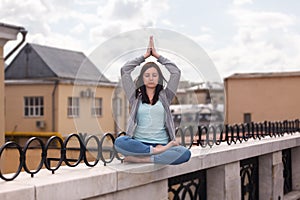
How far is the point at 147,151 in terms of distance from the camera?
180 inches

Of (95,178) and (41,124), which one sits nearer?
(95,178)

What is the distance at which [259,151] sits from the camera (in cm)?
725

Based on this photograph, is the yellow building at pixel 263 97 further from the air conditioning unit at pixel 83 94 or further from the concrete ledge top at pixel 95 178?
the air conditioning unit at pixel 83 94

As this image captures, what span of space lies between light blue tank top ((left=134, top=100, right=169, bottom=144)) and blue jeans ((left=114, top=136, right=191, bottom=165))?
0.22ft

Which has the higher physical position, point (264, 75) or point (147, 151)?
point (264, 75)

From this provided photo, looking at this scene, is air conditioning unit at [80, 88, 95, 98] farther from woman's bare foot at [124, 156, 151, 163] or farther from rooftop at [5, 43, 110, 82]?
rooftop at [5, 43, 110, 82]

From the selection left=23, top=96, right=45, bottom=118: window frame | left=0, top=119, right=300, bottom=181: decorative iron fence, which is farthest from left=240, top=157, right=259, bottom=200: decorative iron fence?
left=23, top=96, right=45, bottom=118: window frame

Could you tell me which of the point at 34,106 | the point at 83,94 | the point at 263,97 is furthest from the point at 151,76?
the point at 34,106

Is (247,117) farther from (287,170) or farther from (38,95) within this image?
(287,170)

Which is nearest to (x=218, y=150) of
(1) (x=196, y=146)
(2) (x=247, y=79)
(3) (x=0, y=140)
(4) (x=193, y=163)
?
(1) (x=196, y=146)

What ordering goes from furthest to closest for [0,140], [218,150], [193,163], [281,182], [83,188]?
[0,140]
[281,182]
[218,150]
[193,163]
[83,188]

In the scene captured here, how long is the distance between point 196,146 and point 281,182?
7.52ft

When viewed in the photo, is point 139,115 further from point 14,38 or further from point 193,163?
point 14,38

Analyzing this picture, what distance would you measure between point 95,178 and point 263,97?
64.7ft
